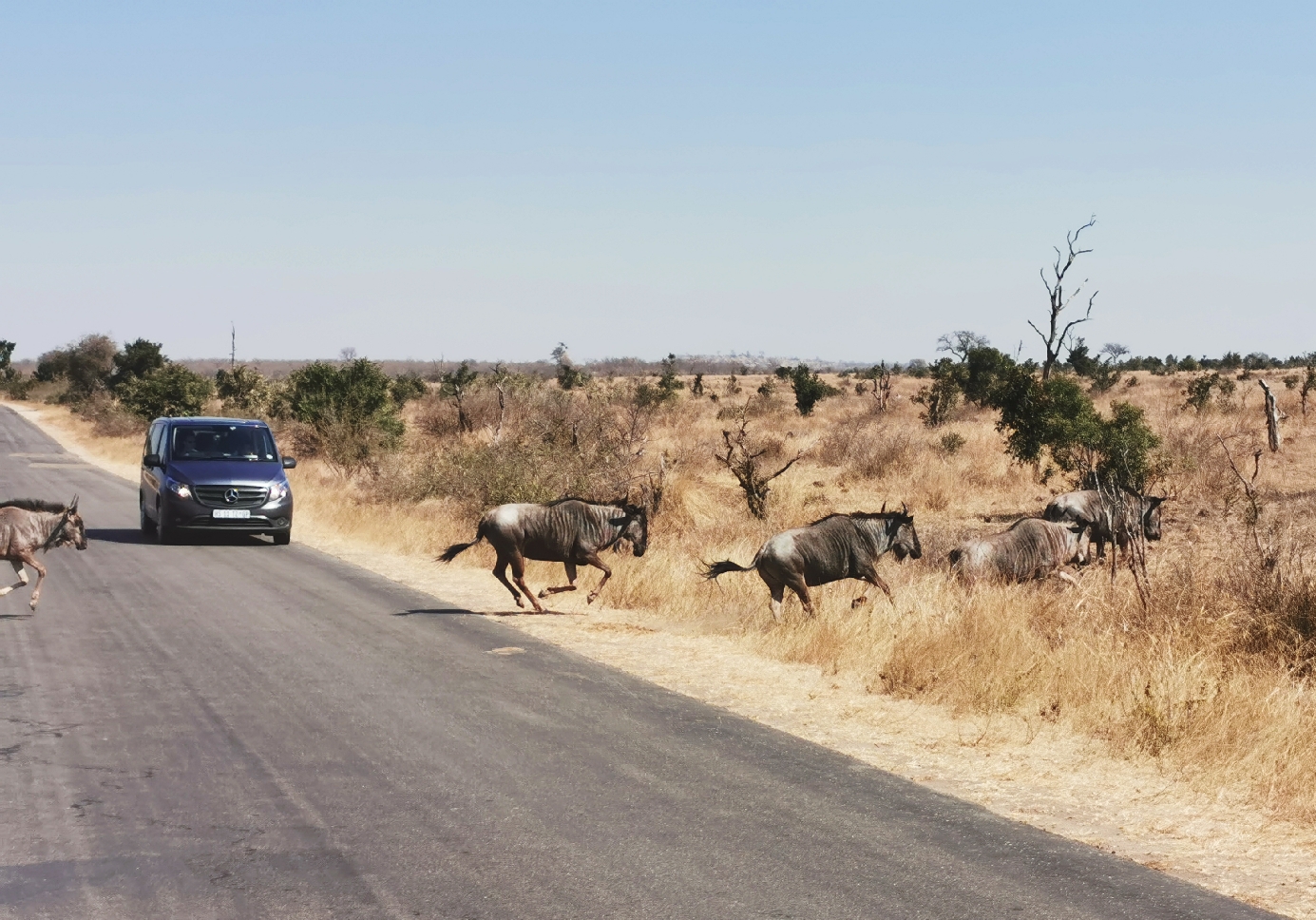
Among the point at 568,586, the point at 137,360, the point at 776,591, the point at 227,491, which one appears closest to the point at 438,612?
the point at 568,586

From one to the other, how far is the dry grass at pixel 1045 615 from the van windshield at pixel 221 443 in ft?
8.01

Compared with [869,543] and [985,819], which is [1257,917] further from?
[869,543]

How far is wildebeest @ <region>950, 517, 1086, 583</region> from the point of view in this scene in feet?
48.1

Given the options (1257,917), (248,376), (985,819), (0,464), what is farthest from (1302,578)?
(248,376)

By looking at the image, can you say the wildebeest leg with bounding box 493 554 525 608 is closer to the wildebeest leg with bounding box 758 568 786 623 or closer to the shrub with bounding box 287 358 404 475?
the wildebeest leg with bounding box 758 568 786 623

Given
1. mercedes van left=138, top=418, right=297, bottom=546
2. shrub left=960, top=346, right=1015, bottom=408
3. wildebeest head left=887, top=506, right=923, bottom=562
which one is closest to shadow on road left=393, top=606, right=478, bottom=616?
wildebeest head left=887, top=506, right=923, bottom=562

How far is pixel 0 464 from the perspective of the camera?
40.6 m

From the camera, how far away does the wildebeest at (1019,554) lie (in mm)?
14656

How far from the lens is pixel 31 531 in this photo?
13.9 meters

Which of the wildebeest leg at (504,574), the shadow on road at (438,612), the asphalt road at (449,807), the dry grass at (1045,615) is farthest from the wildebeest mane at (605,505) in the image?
the asphalt road at (449,807)

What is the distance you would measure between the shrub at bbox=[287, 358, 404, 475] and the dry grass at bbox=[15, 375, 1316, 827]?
16.7 ft

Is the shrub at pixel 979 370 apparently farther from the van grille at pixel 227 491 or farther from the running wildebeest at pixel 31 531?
the running wildebeest at pixel 31 531

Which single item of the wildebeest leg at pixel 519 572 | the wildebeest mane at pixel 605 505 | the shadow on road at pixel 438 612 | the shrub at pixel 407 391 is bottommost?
the shadow on road at pixel 438 612

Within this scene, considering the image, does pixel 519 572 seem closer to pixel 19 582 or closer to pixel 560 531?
pixel 560 531
